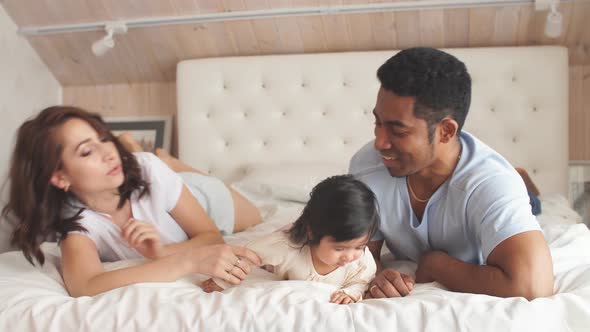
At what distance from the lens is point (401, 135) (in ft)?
4.21

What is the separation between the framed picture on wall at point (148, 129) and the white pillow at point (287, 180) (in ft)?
2.49

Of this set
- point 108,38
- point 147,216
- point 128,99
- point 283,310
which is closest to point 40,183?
point 147,216

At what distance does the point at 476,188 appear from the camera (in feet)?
4.14

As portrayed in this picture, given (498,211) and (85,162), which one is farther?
(85,162)

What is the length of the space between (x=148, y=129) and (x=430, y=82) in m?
2.14

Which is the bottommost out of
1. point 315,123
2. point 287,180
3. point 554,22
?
point 287,180

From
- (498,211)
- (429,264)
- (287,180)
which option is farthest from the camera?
(287,180)

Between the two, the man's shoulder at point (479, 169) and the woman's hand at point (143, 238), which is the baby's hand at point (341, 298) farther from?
the woman's hand at point (143, 238)

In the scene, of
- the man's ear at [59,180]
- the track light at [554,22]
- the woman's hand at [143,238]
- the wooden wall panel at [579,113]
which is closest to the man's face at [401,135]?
the woman's hand at [143,238]

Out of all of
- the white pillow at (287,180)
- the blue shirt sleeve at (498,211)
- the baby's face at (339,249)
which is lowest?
the white pillow at (287,180)

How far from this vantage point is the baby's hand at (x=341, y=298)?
1174 millimetres

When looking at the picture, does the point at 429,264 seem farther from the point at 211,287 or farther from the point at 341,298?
the point at 211,287

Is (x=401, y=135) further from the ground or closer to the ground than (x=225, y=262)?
further from the ground

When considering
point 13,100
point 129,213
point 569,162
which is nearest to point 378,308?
point 129,213
